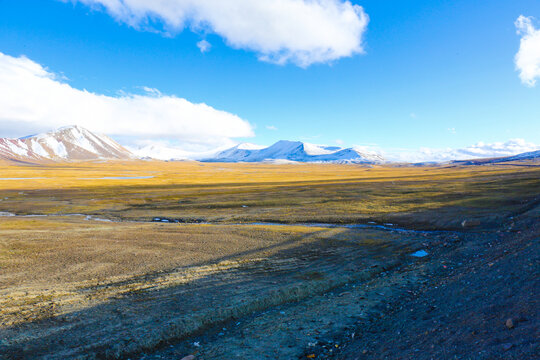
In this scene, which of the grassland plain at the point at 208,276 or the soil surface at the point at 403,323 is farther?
the grassland plain at the point at 208,276

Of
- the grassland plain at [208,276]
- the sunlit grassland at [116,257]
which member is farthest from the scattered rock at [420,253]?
the sunlit grassland at [116,257]

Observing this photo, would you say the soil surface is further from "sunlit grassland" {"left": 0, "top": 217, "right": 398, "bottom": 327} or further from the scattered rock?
"sunlit grassland" {"left": 0, "top": 217, "right": 398, "bottom": 327}

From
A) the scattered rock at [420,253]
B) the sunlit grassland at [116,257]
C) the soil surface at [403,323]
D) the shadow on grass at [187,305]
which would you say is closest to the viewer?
the soil surface at [403,323]

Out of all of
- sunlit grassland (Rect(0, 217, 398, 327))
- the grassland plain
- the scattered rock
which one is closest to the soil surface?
the grassland plain

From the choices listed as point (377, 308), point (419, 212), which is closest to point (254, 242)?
point (377, 308)

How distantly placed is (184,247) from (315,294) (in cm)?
1627

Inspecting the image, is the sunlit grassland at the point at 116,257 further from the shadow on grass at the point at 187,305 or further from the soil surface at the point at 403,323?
the soil surface at the point at 403,323

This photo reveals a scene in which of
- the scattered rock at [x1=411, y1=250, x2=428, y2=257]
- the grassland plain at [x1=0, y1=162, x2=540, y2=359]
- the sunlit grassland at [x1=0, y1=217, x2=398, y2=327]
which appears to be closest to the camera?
the grassland plain at [x1=0, y1=162, x2=540, y2=359]

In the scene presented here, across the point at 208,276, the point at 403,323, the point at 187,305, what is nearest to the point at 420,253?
the point at 403,323

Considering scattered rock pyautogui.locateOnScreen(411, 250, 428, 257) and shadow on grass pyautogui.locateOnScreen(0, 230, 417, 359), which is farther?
scattered rock pyautogui.locateOnScreen(411, 250, 428, 257)

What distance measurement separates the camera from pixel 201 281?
2134 centimetres

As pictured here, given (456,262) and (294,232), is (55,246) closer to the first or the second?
(294,232)

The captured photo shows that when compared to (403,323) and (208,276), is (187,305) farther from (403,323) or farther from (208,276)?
(403,323)

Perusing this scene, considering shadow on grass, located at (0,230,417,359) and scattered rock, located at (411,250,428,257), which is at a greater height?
scattered rock, located at (411,250,428,257)
